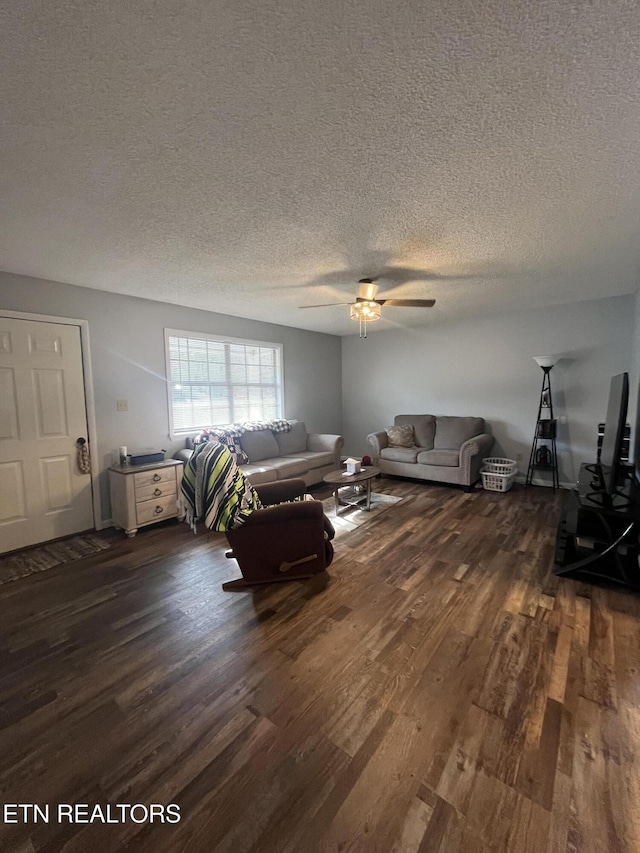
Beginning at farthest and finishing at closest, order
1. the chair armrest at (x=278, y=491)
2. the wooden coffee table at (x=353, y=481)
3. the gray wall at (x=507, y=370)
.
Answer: the gray wall at (x=507, y=370) < the wooden coffee table at (x=353, y=481) < the chair armrest at (x=278, y=491)

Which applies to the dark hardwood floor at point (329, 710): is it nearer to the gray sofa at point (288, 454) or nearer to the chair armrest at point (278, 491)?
the chair armrest at point (278, 491)

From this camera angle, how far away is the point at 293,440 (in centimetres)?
531

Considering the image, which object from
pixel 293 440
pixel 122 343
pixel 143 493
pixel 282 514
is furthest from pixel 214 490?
pixel 293 440

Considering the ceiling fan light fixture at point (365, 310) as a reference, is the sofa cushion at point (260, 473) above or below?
below

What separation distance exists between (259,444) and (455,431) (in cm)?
296

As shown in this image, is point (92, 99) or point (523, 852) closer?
point (523, 852)

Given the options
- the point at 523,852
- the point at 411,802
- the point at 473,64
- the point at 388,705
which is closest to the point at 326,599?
the point at 388,705

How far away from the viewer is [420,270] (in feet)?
10.3

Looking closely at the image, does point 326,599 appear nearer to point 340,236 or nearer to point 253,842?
point 253,842

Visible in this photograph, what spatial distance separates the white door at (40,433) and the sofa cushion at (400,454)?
3888 mm

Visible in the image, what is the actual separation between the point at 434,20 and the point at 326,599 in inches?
107

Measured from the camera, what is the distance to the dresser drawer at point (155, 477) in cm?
351

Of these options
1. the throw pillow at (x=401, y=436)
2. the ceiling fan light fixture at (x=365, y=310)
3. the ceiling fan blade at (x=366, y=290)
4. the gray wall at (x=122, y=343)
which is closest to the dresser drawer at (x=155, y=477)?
the gray wall at (x=122, y=343)

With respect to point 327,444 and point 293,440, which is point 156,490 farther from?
point 327,444
